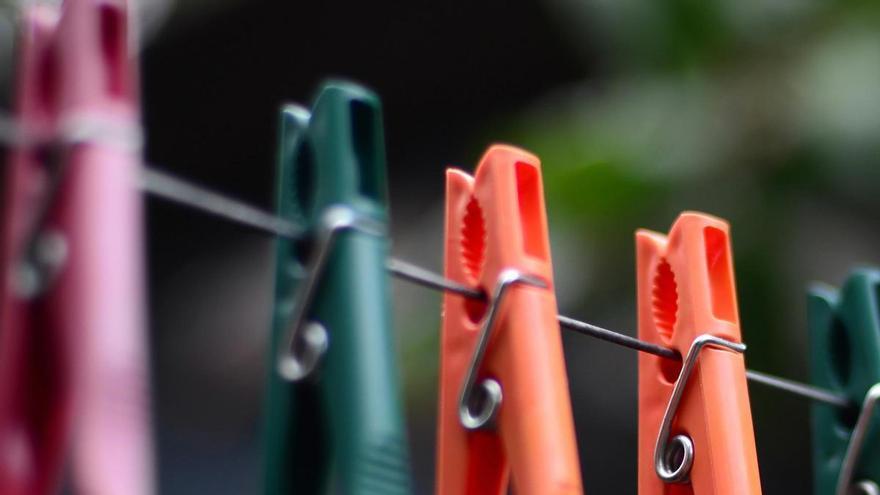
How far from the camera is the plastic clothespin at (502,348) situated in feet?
1.81

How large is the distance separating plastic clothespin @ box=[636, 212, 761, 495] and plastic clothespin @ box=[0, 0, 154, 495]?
0.27 m

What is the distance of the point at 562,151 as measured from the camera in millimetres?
2051

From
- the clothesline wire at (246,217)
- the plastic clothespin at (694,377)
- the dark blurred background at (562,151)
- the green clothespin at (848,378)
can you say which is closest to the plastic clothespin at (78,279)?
the clothesline wire at (246,217)

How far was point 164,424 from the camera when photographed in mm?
2994

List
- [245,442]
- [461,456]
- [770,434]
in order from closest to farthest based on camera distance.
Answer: [461,456] < [770,434] < [245,442]

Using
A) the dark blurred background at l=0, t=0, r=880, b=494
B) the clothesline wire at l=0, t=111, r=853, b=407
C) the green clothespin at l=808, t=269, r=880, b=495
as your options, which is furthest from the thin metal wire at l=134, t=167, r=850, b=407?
the dark blurred background at l=0, t=0, r=880, b=494

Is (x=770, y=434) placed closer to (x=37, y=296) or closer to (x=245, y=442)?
(x=245, y=442)

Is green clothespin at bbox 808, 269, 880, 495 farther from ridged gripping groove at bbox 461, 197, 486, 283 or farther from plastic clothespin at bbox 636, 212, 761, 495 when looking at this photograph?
ridged gripping groove at bbox 461, 197, 486, 283

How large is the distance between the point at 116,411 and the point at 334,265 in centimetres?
11

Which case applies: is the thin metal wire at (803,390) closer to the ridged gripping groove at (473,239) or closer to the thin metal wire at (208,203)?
the ridged gripping groove at (473,239)

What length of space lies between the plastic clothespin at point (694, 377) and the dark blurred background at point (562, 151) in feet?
4.23

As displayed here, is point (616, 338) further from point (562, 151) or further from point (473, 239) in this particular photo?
point (562, 151)

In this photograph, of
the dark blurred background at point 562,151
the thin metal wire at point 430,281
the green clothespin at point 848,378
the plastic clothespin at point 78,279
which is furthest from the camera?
the dark blurred background at point 562,151

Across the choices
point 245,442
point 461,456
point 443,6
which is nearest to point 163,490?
point 245,442
